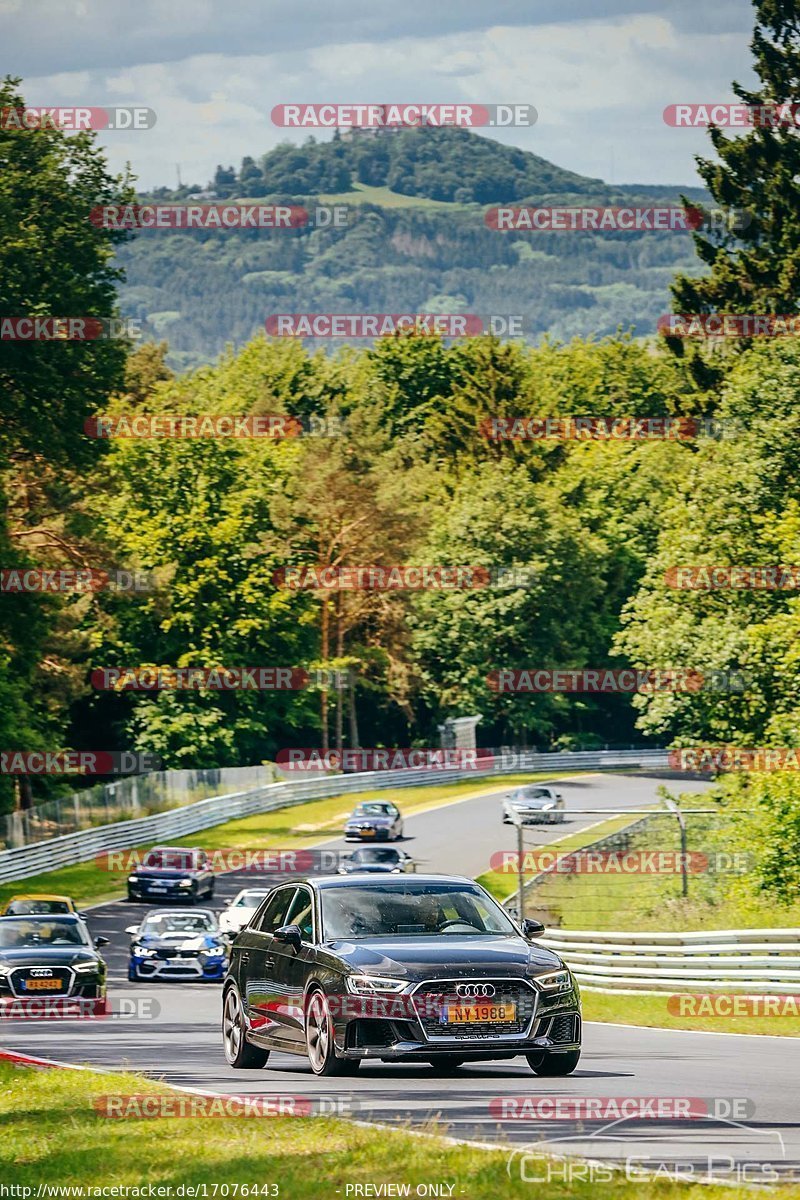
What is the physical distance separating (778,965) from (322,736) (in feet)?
219

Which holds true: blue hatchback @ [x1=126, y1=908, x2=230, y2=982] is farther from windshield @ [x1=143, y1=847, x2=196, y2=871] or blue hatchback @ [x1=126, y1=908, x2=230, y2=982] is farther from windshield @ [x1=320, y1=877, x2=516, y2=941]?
windshield @ [x1=320, y1=877, x2=516, y2=941]

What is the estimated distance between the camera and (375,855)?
160ft

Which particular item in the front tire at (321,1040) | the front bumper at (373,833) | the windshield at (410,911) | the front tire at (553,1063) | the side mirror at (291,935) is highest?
the windshield at (410,911)

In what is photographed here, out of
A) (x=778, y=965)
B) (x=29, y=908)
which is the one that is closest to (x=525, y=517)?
(x=29, y=908)

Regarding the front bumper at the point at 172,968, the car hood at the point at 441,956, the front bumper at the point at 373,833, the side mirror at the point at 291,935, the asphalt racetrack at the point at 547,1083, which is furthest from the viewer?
the front bumper at the point at 373,833

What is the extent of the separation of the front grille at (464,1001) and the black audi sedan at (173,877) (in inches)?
1448

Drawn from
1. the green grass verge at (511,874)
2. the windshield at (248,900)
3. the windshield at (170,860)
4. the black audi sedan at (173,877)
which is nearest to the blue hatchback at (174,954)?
the windshield at (248,900)

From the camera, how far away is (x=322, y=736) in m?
89.0

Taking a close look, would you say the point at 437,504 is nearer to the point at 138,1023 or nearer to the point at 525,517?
the point at 525,517

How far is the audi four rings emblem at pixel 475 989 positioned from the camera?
12758mm

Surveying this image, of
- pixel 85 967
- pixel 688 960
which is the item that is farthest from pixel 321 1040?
pixel 688 960

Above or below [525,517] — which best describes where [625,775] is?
below

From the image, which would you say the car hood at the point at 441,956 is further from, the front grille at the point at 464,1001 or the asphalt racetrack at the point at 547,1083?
the asphalt racetrack at the point at 547,1083

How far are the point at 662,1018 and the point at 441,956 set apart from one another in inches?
450
